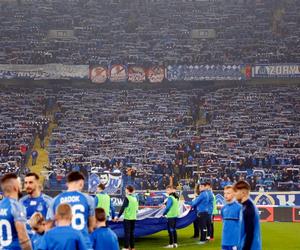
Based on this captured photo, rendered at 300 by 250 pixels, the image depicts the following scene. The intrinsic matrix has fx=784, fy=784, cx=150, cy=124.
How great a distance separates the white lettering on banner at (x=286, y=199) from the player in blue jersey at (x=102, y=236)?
26329mm

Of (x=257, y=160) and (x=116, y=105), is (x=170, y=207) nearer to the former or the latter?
(x=257, y=160)

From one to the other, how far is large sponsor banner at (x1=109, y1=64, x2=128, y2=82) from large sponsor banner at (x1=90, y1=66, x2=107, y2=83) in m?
0.45

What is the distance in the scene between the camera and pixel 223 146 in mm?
46938

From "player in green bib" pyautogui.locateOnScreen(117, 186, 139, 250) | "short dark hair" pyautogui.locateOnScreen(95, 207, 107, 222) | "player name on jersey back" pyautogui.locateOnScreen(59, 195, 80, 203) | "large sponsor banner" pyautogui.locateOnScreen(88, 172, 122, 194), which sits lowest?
"large sponsor banner" pyautogui.locateOnScreen(88, 172, 122, 194)

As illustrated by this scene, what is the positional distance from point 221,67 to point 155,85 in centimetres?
526

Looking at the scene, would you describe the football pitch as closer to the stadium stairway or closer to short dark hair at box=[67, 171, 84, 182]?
short dark hair at box=[67, 171, 84, 182]

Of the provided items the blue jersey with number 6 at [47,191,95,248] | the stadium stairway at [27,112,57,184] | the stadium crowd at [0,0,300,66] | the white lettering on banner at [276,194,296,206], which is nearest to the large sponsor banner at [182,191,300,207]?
the white lettering on banner at [276,194,296,206]

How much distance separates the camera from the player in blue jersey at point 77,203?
10.0 m

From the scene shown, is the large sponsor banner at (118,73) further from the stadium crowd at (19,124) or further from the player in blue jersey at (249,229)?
the player in blue jersey at (249,229)

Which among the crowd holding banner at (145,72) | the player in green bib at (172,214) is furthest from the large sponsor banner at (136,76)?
the player in green bib at (172,214)

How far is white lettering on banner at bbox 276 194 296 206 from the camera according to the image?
3547 centimetres

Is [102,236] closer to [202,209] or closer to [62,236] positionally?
[62,236]

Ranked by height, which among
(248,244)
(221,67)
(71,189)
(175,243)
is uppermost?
(221,67)

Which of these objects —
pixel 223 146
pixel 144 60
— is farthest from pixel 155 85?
pixel 223 146
